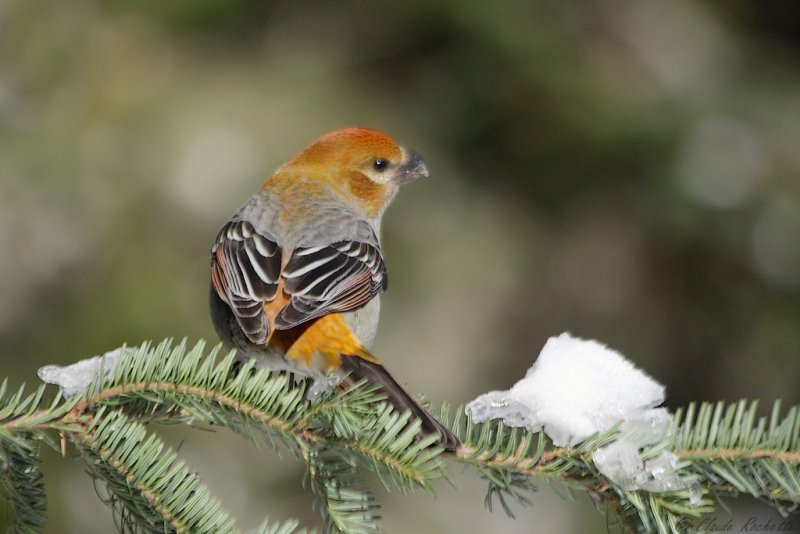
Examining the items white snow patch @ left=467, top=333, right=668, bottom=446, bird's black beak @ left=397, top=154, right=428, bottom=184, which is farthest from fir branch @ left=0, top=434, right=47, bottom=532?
bird's black beak @ left=397, top=154, right=428, bottom=184

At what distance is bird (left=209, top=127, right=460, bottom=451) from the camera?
3.12 meters

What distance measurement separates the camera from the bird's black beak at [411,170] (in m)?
4.46

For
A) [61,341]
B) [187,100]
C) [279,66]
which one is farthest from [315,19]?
[61,341]

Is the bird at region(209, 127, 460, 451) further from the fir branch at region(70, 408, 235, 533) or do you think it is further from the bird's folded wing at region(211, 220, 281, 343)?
the fir branch at region(70, 408, 235, 533)

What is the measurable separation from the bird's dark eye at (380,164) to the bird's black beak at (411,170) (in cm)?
9

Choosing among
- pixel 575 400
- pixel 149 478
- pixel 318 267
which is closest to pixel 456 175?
pixel 318 267

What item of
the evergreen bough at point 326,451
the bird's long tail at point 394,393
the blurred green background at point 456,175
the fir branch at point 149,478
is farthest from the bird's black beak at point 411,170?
Answer: the fir branch at point 149,478

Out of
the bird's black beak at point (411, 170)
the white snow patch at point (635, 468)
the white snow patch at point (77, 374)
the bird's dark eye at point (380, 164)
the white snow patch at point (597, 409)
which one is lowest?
the white snow patch at point (635, 468)

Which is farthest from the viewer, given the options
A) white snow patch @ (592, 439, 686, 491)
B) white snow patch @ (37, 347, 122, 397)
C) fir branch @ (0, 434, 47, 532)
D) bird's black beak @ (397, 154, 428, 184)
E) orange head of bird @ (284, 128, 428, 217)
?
bird's black beak @ (397, 154, 428, 184)

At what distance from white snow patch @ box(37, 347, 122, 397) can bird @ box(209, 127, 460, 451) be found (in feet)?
2.27

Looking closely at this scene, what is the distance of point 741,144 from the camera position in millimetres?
7055

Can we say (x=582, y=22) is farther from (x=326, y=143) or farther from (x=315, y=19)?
(x=326, y=143)

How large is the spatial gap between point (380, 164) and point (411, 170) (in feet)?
0.58

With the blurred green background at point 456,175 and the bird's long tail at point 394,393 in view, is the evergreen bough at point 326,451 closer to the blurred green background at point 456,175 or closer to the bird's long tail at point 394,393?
the bird's long tail at point 394,393
